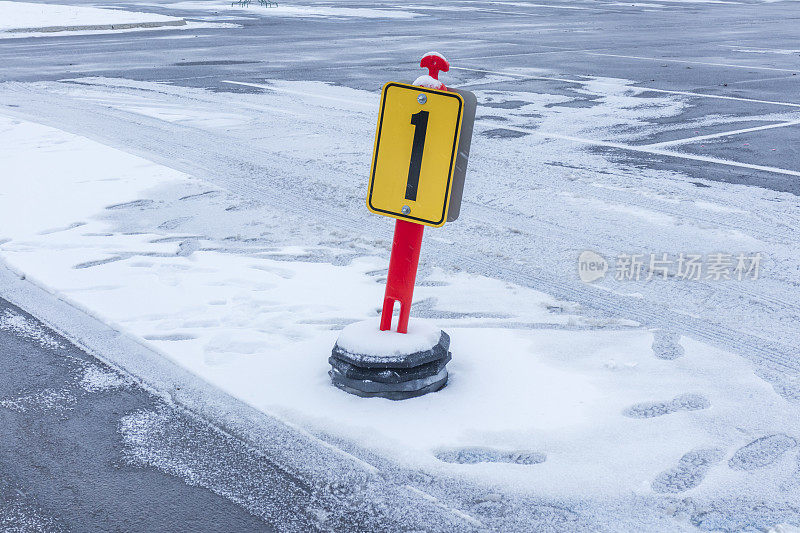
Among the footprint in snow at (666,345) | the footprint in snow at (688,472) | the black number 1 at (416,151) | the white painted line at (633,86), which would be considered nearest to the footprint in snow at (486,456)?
the footprint in snow at (688,472)

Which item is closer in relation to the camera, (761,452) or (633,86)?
(761,452)

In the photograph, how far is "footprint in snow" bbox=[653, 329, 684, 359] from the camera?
147 inches

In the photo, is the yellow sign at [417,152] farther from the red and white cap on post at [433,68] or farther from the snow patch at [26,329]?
the snow patch at [26,329]

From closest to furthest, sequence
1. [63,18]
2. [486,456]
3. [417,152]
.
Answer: [486,456], [417,152], [63,18]

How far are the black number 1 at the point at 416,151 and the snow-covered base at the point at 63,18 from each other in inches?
709

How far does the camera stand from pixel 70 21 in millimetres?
20391

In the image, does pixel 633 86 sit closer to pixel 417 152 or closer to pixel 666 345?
pixel 666 345

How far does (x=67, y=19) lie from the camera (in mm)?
20969

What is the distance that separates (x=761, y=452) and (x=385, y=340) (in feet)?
4.54

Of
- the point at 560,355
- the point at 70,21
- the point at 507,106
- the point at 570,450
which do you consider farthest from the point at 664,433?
the point at 70,21

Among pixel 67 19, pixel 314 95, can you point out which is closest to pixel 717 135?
pixel 314 95

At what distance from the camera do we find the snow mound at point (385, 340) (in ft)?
10.8

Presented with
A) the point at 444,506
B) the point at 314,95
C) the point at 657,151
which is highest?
the point at 657,151

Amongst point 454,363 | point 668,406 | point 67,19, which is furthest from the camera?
point 67,19
